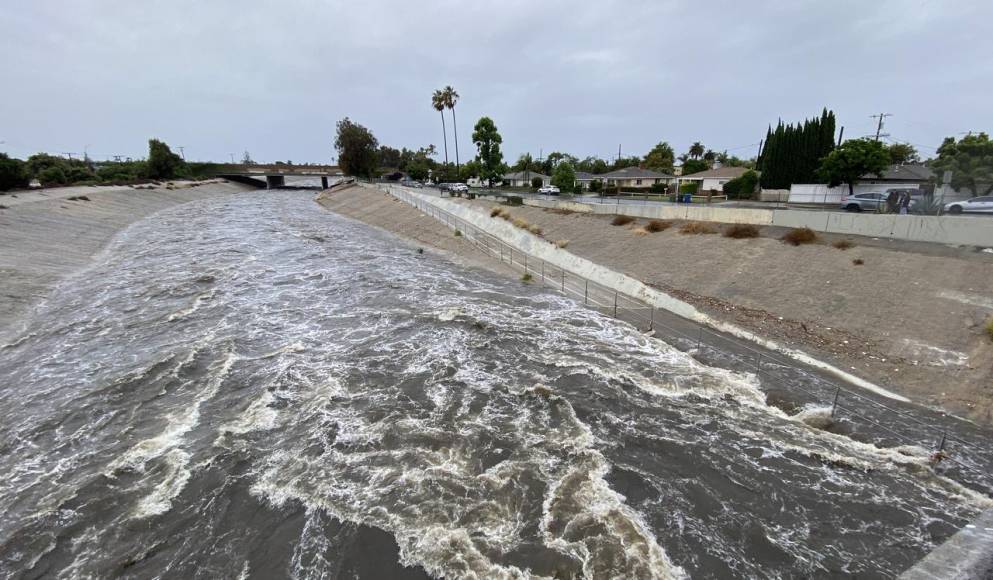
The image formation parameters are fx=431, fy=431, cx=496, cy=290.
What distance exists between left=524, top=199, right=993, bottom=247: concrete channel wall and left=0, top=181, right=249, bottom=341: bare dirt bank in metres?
39.8

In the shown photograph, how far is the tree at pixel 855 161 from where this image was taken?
1693 inches

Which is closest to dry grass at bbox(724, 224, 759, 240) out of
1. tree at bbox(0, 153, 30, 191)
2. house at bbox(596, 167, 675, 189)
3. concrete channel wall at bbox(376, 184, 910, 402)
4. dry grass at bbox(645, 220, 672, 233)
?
dry grass at bbox(645, 220, 672, 233)

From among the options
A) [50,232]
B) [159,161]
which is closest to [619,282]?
[50,232]

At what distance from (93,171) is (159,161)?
16.4 metres

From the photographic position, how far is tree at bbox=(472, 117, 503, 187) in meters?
76.6

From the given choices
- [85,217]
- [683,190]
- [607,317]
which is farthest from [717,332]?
[85,217]

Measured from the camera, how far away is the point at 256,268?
107 ft

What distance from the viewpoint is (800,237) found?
2478 centimetres

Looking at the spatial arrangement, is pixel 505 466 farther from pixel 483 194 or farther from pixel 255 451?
pixel 483 194

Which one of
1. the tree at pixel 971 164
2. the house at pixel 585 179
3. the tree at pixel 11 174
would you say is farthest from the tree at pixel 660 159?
the tree at pixel 11 174

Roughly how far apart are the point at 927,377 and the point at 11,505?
2643 cm

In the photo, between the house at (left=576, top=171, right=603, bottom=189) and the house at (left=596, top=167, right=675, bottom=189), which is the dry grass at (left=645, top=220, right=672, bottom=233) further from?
the house at (left=596, top=167, right=675, bottom=189)

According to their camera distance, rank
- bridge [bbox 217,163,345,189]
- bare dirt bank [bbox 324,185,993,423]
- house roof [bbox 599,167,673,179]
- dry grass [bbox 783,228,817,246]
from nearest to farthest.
→ bare dirt bank [bbox 324,185,993,423], dry grass [bbox 783,228,817,246], house roof [bbox 599,167,673,179], bridge [bbox 217,163,345,189]

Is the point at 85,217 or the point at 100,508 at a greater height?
the point at 85,217
